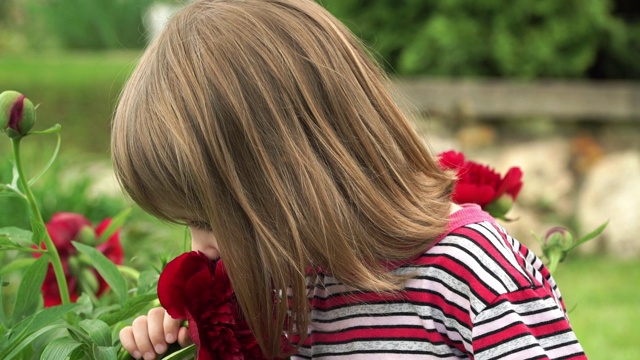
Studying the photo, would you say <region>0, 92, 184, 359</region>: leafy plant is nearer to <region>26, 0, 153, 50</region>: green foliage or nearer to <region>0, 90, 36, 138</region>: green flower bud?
<region>0, 90, 36, 138</region>: green flower bud

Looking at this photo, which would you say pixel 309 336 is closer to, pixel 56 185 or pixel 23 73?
pixel 56 185

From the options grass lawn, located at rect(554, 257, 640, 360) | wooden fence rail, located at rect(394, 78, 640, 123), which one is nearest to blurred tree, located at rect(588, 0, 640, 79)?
wooden fence rail, located at rect(394, 78, 640, 123)

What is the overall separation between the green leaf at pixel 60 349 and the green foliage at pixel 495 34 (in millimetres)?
3296

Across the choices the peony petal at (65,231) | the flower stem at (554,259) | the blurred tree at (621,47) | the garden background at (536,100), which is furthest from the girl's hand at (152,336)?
the blurred tree at (621,47)

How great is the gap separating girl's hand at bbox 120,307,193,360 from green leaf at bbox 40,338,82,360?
0.07 m

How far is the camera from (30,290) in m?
1.26

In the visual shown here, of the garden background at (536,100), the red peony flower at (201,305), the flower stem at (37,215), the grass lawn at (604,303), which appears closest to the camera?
the red peony flower at (201,305)

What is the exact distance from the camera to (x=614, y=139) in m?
4.19

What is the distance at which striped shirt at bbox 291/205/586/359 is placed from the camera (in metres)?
1.06

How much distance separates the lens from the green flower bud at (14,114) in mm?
1110

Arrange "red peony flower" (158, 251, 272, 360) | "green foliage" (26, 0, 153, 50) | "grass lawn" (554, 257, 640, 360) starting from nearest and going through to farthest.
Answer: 1. "red peony flower" (158, 251, 272, 360)
2. "grass lawn" (554, 257, 640, 360)
3. "green foliage" (26, 0, 153, 50)

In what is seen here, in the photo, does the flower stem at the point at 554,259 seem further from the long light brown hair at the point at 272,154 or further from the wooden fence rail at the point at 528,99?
the wooden fence rail at the point at 528,99

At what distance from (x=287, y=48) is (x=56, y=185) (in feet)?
5.60

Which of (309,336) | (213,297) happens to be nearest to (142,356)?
(213,297)
